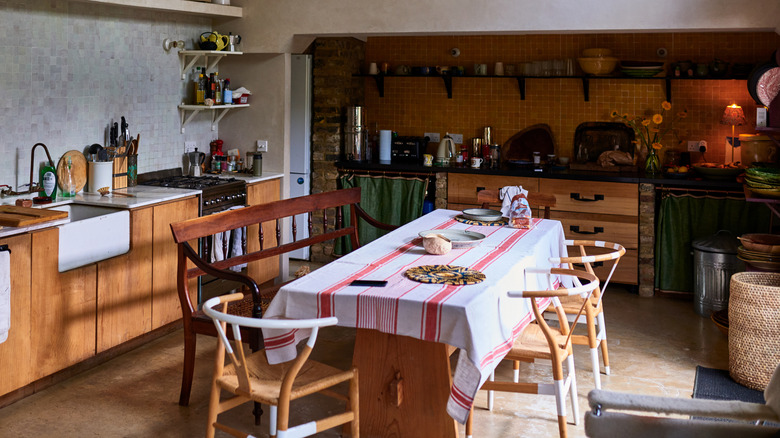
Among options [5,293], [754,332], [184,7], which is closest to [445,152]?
[184,7]

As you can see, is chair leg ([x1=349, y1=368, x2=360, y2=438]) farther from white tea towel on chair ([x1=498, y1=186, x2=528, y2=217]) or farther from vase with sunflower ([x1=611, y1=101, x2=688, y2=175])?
vase with sunflower ([x1=611, y1=101, x2=688, y2=175])

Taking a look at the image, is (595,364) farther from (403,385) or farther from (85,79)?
(85,79)

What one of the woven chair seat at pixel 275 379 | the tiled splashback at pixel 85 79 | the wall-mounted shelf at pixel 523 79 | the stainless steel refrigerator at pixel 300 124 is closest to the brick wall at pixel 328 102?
the stainless steel refrigerator at pixel 300 124

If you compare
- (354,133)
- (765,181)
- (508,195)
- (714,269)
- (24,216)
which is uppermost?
(354,133)

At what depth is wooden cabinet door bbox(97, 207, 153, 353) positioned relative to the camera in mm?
4602

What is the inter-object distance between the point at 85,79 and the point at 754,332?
4.45 meters

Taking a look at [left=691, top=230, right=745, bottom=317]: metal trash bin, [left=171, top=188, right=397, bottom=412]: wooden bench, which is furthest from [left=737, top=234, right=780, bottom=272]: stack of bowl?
[left=171, top=188, right=397, bottom=412]: wooden bench

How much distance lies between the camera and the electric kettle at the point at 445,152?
23.2ft

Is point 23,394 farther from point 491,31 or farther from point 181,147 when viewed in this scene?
point 491,31

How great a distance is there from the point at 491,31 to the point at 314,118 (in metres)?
1.96

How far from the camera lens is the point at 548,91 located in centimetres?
705

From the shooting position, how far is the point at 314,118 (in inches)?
283

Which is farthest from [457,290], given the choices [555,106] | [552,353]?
[555,106]

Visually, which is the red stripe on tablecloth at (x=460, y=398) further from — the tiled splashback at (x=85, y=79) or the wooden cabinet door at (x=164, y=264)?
the tiled splashback at (x=85, y=79)
